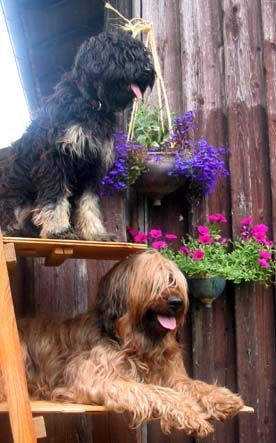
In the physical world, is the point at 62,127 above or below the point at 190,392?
above

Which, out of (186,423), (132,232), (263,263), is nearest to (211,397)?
(186,423)

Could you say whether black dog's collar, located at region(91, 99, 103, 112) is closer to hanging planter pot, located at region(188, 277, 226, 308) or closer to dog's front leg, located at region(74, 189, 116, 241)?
dog's front leg, located at region(74, 189, 116, 241)

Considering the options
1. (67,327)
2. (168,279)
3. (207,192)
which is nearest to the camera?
(168,279)

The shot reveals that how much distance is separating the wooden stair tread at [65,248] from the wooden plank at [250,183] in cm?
118

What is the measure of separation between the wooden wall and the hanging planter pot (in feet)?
0.67

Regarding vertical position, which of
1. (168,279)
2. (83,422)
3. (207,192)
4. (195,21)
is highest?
(195,21)

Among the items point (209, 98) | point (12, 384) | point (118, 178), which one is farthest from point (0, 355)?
point (209, 98)

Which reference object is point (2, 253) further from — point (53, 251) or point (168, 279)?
point (168, 279)

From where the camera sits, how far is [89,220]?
3756 mm

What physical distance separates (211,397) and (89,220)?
44.9 inches

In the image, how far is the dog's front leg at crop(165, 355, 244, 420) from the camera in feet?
11.0

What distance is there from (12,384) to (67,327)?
2.48 feet

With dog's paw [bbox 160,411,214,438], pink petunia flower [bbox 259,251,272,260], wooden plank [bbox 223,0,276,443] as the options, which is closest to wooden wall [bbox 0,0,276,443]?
wooden plank [bbox 223,0,276,443]

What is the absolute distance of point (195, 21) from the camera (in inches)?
195
